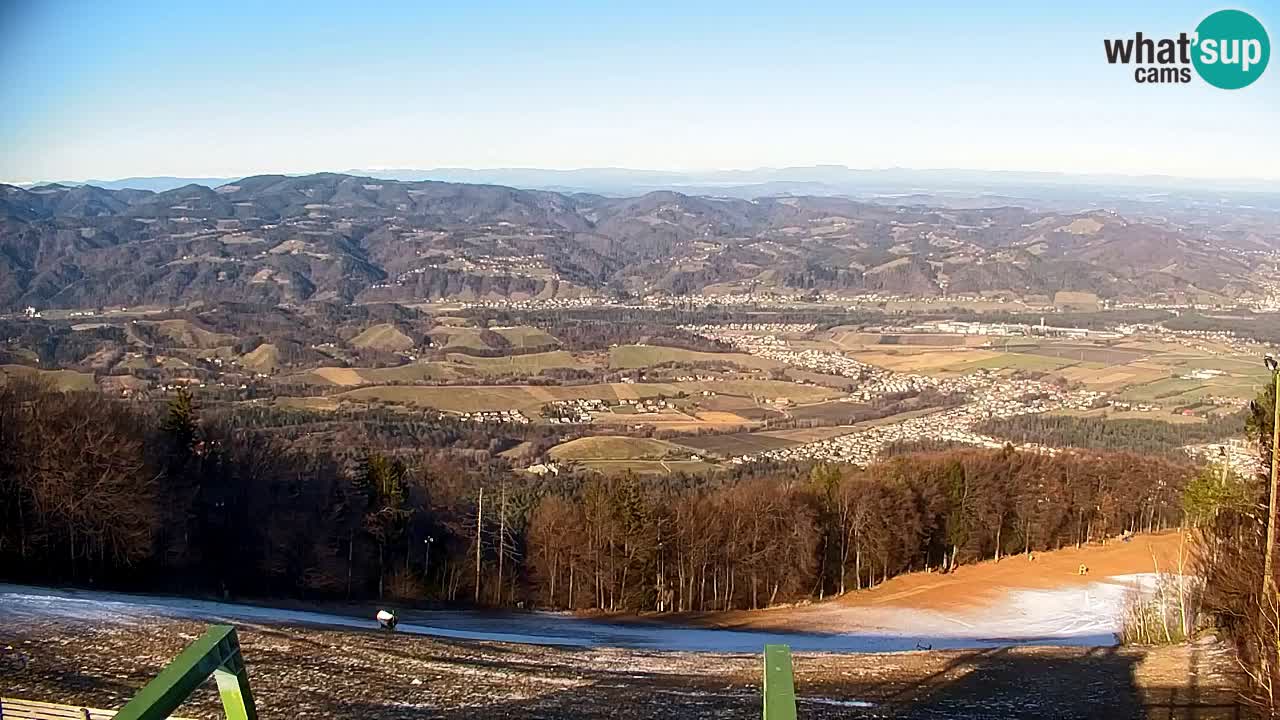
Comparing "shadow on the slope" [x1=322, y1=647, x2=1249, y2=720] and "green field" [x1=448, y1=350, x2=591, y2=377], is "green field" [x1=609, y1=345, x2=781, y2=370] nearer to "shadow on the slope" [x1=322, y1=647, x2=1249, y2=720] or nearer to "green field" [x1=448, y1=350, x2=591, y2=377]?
"green field" [x1=448, y1=350, x2=591, y2=377]

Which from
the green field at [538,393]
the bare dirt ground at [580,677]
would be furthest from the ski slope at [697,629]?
the green field at [538,393]

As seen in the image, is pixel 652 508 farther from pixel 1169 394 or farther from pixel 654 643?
pixel 1169 394

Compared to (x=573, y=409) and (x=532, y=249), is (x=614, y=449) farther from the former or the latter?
(x=532, y=249)

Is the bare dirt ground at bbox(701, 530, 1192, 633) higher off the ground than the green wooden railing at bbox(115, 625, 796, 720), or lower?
lower

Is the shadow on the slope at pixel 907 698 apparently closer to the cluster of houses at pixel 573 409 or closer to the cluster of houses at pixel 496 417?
the cluster of houses at pixel 496 417

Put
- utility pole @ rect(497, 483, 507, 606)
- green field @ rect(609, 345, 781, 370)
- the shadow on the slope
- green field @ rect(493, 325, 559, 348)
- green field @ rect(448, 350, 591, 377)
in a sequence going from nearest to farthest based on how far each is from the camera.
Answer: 1. the shadow on the slope
2. utility pole @ rect(497, 483, 507, 606)
3. green field @ rect(448, 350, 591, 377)
4. green field @ rect(609, 345, 781, 370)
5. green field @ rect(493, 325, 559, 348)

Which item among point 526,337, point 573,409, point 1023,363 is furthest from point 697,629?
point 526,337

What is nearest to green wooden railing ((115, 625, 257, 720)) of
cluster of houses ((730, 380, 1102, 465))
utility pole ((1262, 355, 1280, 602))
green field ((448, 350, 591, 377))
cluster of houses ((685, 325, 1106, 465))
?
utility pole ((1262, 355, 1280, 602))
